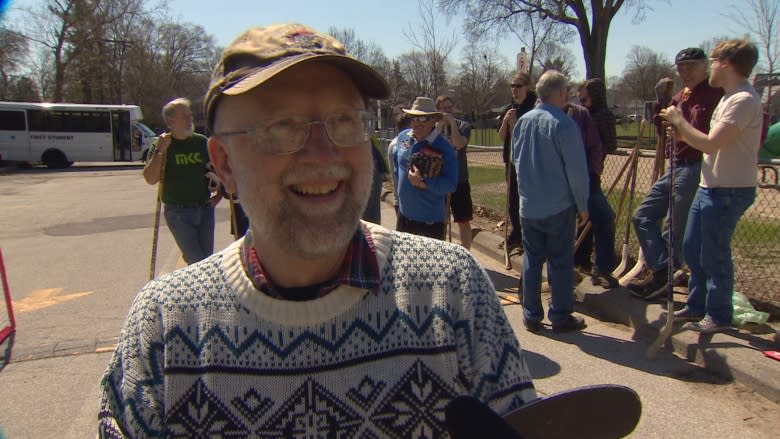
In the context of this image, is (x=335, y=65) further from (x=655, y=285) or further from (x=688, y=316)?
(x=655, y=285)

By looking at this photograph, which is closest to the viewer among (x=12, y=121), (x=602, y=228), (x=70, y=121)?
(x=602, y=228)

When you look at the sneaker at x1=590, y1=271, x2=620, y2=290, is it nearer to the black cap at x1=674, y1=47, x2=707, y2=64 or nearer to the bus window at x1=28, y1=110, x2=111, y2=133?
the black cap at x1=674, y1=47, x2=707, y2=64

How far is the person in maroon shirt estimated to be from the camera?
4777 millimetres

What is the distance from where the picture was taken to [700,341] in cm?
425

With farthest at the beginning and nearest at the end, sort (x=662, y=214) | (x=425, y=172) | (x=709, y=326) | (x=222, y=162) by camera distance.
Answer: (x=425, y=172) → (x=662, y=214) → (x=709, y=326) → (x=222, y=162)

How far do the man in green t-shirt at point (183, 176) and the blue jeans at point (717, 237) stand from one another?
158 inches

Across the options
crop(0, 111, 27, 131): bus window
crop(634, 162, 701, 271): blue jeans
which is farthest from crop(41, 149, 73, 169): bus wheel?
crop(634, 162, 701, 271): blue jeans

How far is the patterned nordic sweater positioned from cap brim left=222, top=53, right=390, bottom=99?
1.40 feet

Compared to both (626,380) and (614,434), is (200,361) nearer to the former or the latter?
(614,434)

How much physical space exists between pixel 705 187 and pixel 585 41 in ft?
99.3

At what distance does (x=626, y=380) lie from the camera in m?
4.00

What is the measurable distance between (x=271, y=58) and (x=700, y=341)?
13.4 ft

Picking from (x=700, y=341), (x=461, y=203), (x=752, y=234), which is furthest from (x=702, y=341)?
(x=752, y=234)

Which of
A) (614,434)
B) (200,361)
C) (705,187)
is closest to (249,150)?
(200,361)
